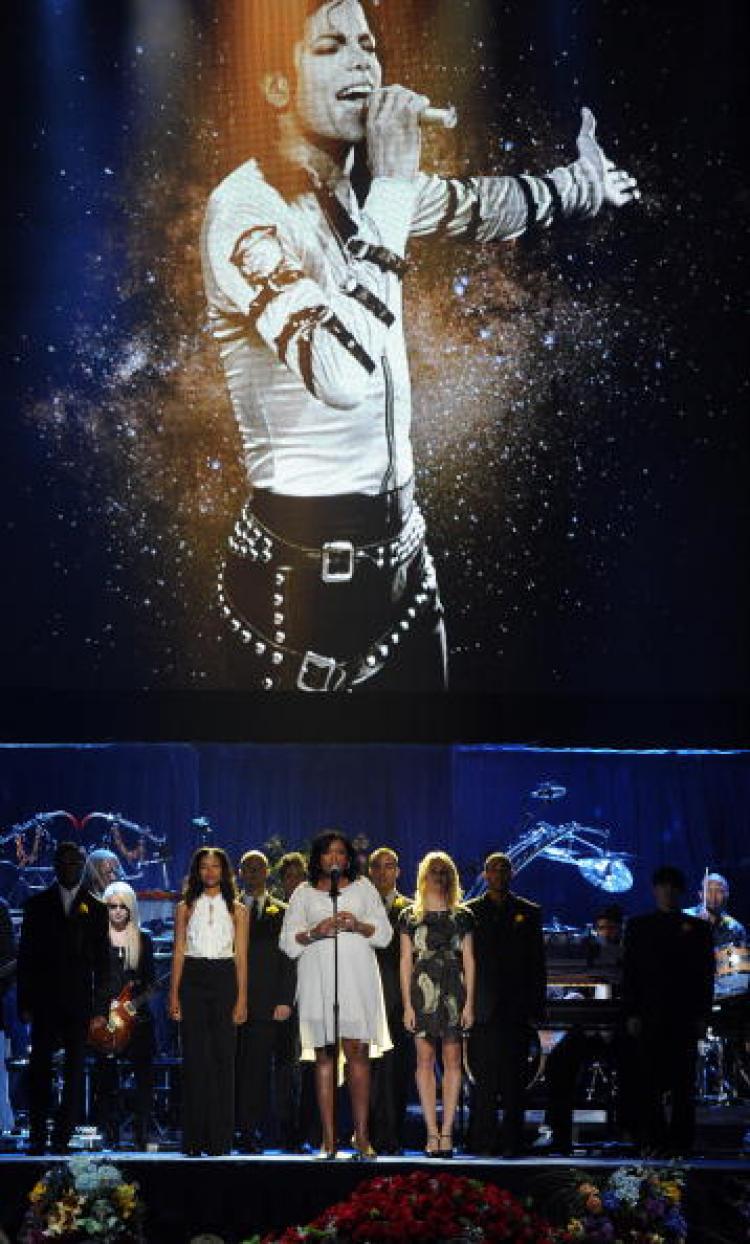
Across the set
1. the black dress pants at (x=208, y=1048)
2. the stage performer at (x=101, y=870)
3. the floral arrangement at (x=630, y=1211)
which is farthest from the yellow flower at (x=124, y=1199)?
the stage performer at (x=101, y=870)

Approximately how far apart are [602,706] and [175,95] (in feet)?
15.3

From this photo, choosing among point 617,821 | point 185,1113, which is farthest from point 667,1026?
point 617,821

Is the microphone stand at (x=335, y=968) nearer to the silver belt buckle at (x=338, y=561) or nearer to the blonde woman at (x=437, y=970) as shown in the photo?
the blonde woman at (x=437, y=970)

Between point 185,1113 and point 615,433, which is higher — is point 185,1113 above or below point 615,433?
below

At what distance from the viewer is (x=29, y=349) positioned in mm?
11312

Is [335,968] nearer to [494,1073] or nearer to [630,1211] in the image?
[494,1073]

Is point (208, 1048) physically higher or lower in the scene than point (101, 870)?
lower

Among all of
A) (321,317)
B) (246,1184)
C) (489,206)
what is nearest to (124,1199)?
(246,1184)

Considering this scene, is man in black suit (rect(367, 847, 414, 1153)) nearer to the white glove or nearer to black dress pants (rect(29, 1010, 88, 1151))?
black dress pants (rect(29, 1010, 88, 1151))

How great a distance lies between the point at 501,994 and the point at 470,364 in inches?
168

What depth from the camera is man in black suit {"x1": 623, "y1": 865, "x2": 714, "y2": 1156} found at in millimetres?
8797

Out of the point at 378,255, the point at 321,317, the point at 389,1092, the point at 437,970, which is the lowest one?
the point at 389,1092

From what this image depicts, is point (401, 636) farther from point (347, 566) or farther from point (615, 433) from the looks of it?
point (615, 433)

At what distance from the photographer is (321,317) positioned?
1142 cm
